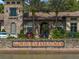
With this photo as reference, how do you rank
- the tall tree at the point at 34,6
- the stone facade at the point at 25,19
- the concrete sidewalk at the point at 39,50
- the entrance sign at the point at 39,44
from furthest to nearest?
the stone facade at the point at 25,19
the tall tree at the point at 34,6
the entrance sign at the point at 39,44
the concrete sidewalk at the point at 39,50

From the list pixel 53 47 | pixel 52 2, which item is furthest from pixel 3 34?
pixel 52 2

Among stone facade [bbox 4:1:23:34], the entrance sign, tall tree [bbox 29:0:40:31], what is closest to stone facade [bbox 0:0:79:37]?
stone facade [bbox 4:1:23:34]

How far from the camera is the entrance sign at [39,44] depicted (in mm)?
45406

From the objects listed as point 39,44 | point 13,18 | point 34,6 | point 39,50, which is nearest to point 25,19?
point 13,18

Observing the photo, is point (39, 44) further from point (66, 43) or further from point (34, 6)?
point (34, 6)

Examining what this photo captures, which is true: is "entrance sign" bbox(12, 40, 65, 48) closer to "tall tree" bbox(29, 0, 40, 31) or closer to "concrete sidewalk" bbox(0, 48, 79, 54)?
"concrete sidewalk" bbox(0, 48, 79, 54)

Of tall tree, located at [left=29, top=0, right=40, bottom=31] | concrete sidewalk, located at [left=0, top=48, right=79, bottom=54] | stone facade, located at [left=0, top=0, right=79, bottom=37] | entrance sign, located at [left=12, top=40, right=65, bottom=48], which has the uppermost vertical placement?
tall tree, located at [left=29, top=0, right=40, bottom=31]

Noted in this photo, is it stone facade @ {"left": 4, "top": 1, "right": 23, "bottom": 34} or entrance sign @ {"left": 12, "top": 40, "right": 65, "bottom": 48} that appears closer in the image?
entrance sign @ {"left": 12, "top": 40, "right": 65, "bottom": 48}

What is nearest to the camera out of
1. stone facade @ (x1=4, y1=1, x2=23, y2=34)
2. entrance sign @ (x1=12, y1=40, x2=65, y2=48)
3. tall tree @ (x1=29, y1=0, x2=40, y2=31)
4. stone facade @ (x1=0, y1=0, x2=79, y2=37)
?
entrance sign @ (x1=12, y1=40, x2=65, y2=48)

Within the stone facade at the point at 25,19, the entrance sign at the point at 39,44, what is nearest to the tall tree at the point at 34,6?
the stone facade at the point at 25,19

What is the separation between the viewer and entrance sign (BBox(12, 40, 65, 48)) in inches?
1788

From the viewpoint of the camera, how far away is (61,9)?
6350cm

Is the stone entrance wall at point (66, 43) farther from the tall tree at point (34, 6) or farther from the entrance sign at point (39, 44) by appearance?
the tall tree at point (34, 6)

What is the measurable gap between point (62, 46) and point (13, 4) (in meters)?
21.3
